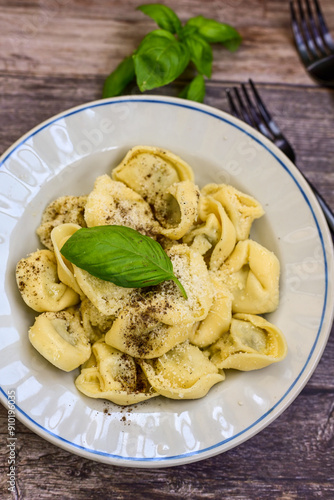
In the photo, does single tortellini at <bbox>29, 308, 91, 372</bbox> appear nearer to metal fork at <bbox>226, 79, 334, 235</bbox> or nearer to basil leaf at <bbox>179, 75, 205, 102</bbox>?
basil leaf at <bbox>179, 75, 205, 102</bbox>

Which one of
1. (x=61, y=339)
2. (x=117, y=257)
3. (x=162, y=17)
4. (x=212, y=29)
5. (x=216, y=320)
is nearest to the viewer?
(x=117, y=257)

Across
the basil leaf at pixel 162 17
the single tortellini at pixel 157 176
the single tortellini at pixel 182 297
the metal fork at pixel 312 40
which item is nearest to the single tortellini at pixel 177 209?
the single tortellini at pixel 157 176

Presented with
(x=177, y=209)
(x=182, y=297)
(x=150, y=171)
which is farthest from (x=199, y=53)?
(x=182, y=297)

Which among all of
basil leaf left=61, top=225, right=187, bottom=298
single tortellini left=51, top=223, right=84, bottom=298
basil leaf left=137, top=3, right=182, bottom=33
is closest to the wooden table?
basil leaf left=137, top=3, right=182, bottom=33

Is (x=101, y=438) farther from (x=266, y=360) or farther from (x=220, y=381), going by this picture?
(x=266, y=360)

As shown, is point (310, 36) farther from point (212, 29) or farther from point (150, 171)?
point (150, 171)

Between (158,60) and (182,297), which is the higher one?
(158,60)
